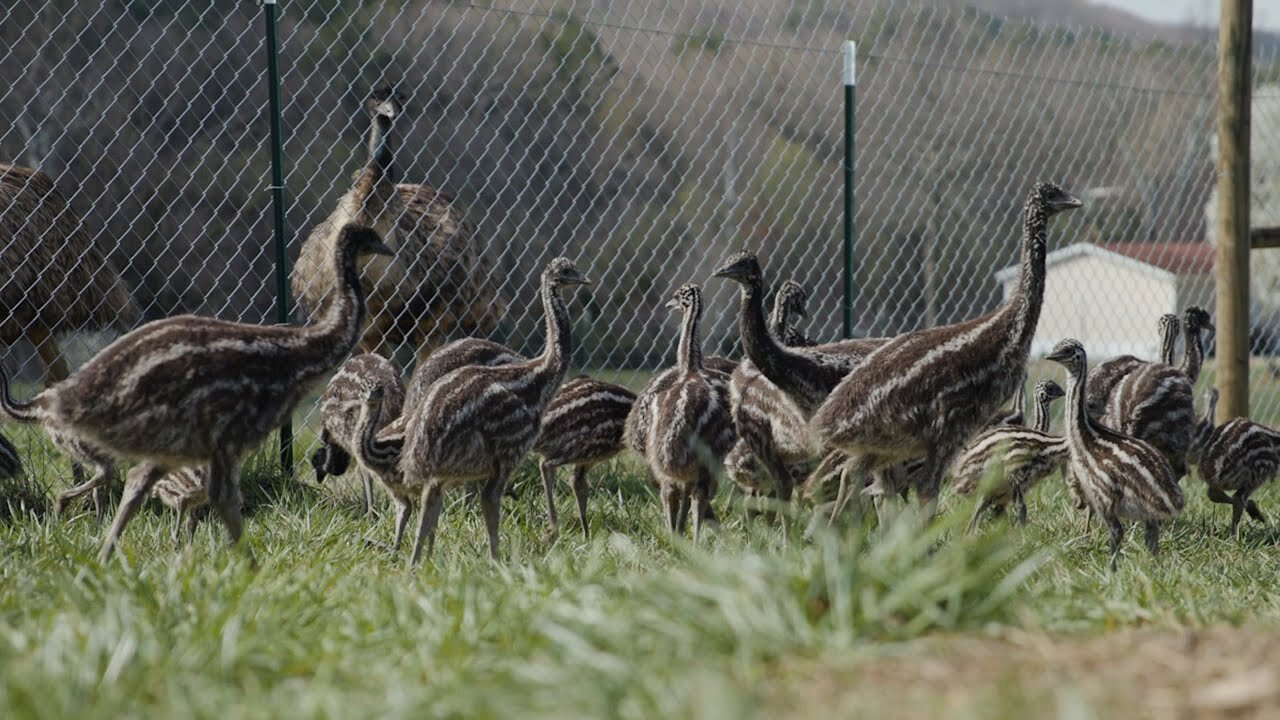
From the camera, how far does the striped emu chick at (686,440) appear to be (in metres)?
7.87

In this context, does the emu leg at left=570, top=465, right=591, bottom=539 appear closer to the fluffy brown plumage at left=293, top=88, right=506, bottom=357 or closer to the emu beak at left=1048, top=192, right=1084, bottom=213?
the fluffy brown plumage at left=293, top=88, right=506, bottom=357

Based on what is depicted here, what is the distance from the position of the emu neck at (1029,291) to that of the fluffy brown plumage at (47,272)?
630 centimetres

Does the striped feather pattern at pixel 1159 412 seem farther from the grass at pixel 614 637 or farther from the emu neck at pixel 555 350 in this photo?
the emu neck at pixel 555 350

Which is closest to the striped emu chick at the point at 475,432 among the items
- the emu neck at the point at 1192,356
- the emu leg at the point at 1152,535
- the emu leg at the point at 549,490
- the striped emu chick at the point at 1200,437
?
the emu leg at the point at 549,490

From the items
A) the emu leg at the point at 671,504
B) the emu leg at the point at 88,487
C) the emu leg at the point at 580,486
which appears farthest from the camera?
the emu leg at the point at 580,486

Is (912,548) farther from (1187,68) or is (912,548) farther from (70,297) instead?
(1187,68)

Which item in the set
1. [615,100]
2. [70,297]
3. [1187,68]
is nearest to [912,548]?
[70,297]

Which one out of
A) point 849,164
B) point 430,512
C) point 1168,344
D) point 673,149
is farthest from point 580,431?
point 673,149

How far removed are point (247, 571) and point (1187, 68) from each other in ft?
45.2

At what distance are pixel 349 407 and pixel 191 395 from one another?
2.49 m

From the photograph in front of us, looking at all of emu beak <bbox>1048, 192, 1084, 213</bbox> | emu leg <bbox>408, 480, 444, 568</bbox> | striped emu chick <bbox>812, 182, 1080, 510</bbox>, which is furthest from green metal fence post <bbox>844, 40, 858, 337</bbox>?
emu leg <bbox>408, 480, 444, 568</bbox>

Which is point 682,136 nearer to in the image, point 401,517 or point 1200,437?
point 1200,437

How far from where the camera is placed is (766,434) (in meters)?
7.99

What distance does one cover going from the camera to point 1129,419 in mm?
9750
